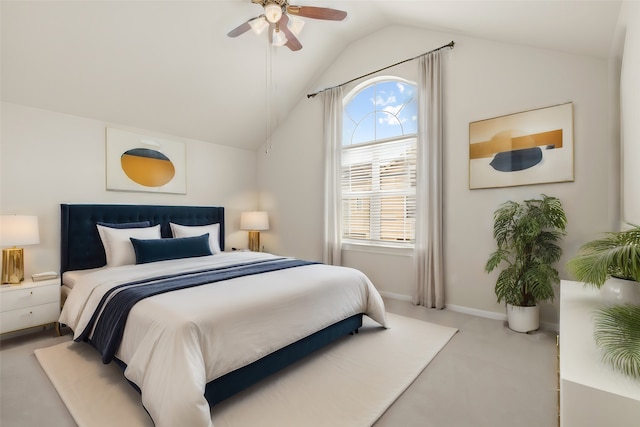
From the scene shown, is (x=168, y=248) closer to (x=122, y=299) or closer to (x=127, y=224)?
(x=127, y=224)

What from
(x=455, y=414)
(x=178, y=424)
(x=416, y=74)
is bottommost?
(x=455, y=414)

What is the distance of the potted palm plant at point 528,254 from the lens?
274cm

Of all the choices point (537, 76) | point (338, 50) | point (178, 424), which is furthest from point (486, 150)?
point (178, 424)

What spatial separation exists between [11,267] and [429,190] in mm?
4313

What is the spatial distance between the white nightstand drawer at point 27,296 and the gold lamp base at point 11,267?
19 centimetres


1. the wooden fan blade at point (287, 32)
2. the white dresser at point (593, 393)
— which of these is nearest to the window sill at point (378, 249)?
the wooden fan blade at point (287, 32)

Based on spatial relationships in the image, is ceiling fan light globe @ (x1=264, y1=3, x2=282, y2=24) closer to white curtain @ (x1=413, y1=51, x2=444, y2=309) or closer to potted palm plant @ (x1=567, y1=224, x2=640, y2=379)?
white curtain @ (x1=413, y1=51, x2=444, y2=309)

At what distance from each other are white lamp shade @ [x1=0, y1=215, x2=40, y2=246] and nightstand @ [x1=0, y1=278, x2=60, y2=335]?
0.39 metres

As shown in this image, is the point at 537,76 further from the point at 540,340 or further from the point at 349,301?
the point at 349,301

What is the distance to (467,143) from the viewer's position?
3486mm

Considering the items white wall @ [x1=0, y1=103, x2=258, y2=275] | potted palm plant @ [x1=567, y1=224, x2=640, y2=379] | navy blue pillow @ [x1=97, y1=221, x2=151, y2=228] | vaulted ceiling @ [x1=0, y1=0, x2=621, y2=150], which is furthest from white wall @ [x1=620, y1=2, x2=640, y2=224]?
white wall @ [x1=0, y1=103, x2=258, y2=275]

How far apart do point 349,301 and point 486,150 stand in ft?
7.32

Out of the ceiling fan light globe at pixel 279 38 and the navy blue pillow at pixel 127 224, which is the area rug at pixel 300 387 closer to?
the navy blue pillow at pixel 127 224

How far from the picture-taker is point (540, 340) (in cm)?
273
